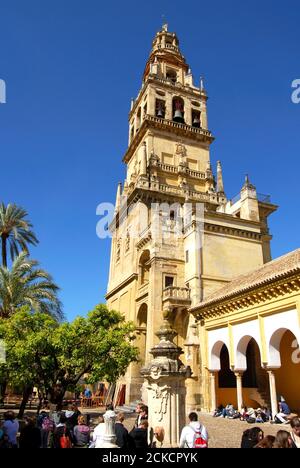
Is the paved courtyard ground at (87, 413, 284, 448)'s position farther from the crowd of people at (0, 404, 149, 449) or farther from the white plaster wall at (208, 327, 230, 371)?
the crowd of people at (0, 404, 149, 449)

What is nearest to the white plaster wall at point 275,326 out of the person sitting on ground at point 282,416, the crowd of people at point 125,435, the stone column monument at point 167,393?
the person sitting on ground at point 282,416

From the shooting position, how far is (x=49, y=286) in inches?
920

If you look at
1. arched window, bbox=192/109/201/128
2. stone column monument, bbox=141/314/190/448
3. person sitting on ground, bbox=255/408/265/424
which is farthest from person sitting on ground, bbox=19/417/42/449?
arched window, bbox=192/109/201/128

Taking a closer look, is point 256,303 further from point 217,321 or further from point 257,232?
point 257,232

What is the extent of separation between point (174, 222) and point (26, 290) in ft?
36.4

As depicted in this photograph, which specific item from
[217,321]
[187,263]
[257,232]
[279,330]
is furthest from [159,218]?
[279,330]

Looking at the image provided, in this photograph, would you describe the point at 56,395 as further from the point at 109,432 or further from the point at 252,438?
the point at 252,438

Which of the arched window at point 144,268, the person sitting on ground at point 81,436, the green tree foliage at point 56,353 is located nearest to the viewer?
the person sitting on ground at point 81,436

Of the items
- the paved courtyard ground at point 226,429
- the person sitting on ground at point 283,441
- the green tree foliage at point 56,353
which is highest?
the green tree foliage at point 56,353

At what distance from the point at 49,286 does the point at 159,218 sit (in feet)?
29.1

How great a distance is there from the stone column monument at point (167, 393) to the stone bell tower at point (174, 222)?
9238 mm

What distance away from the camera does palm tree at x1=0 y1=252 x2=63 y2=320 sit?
21531mm

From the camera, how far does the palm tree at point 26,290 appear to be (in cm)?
2153

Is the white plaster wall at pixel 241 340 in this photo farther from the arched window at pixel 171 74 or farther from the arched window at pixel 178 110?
the arched window at pixel 171 74
